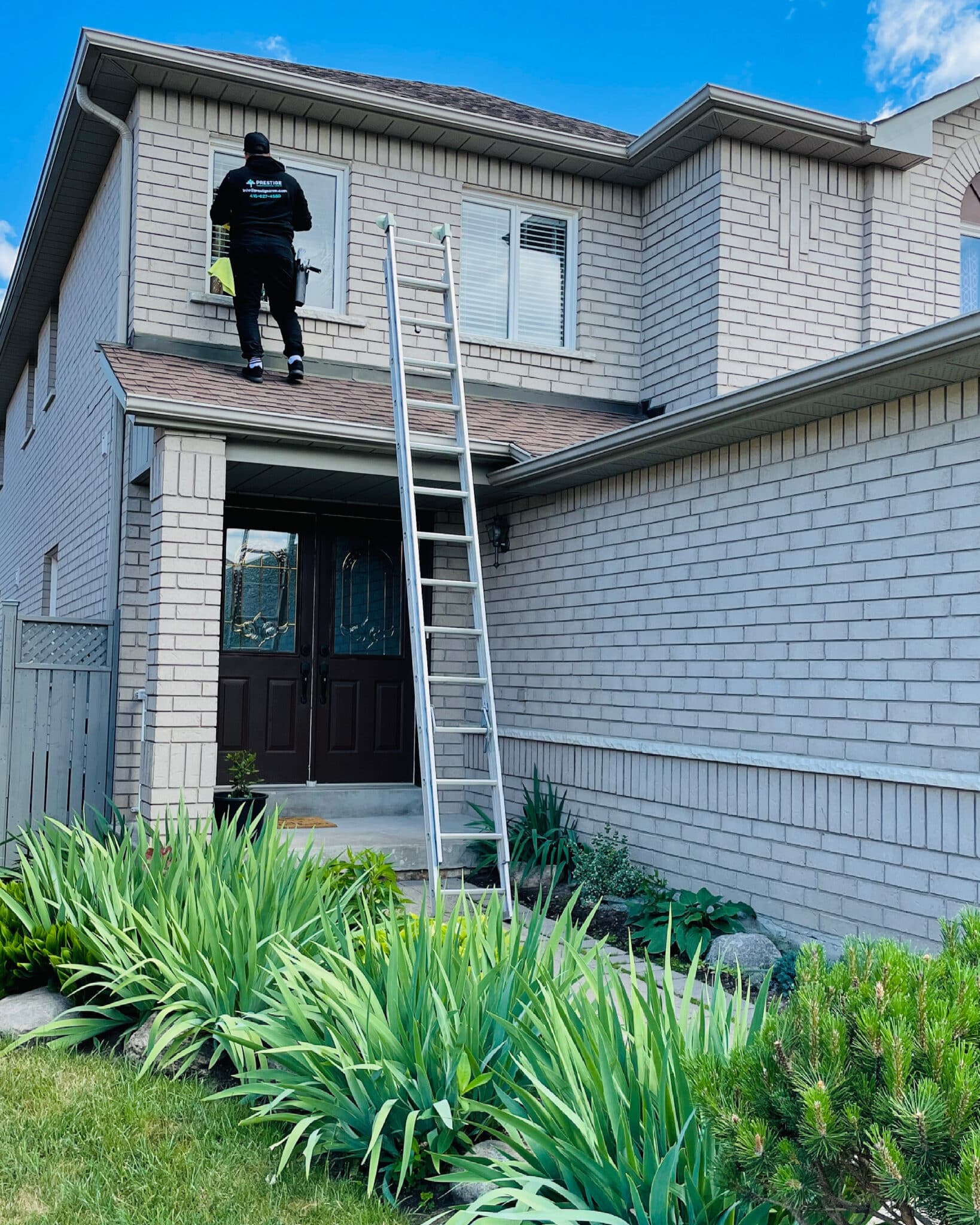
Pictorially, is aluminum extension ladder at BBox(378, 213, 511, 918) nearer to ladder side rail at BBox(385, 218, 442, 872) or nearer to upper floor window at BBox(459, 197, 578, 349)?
ladder side rail at BBox(385, 218, 442, 872)

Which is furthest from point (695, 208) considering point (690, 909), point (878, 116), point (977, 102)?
point (690, 909)

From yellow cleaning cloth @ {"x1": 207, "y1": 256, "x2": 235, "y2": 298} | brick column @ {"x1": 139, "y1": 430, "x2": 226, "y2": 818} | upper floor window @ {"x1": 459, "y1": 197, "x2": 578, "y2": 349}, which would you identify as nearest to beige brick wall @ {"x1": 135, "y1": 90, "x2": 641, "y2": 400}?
upper floor window @ {"x1": 459, "y1": 197, "x2": 578, "y2": 349}

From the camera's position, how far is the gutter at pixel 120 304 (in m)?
9.26

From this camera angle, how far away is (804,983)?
2.29 meters

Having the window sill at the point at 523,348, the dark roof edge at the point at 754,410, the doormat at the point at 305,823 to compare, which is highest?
the window sill at the point at 523,348

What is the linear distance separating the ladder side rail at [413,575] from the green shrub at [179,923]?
3.46ft

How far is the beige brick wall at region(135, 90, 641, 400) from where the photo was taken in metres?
9.22

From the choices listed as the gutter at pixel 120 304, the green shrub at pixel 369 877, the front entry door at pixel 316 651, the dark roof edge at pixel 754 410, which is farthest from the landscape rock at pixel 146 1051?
the gutter at pixel 120 304

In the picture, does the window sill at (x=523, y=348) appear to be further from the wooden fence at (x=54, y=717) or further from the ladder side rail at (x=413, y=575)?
the wooden fence at (x=54, y=717)

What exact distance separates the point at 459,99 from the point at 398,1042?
9.78 meters

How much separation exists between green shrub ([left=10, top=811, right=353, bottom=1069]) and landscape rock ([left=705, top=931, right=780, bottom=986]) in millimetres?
2011

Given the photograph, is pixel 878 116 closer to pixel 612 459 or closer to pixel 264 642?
pixel 612 459

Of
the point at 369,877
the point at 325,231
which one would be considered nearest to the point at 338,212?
the point at 325,231

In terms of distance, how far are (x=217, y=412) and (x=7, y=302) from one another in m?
8.60
